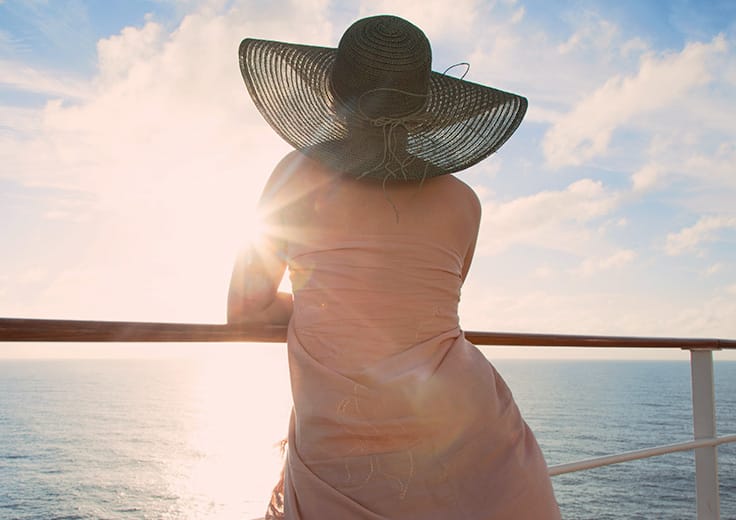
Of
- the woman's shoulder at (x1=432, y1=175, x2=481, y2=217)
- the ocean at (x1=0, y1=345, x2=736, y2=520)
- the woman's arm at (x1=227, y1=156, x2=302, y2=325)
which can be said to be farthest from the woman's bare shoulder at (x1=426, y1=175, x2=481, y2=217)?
the ocean at (x1=0, y1=345, x2=736, y2=520)

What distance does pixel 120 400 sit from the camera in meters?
82.8

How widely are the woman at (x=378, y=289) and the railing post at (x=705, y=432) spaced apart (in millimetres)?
1302

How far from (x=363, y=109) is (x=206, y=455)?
57897 millimetres

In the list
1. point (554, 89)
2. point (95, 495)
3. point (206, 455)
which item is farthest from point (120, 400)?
point (554, 89)

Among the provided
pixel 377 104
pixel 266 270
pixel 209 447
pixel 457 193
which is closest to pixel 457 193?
pixel 457 193

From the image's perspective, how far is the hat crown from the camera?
1004 millimetres

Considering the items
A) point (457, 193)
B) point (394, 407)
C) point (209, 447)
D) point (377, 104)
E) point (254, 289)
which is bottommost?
point (209, 447)

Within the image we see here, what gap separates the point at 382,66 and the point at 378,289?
364 mm

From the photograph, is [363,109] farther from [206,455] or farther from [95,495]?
[206,455]

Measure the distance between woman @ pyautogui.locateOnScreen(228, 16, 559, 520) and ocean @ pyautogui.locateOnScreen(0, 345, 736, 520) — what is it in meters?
20.9

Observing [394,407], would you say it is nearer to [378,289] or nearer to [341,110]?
[378,289]

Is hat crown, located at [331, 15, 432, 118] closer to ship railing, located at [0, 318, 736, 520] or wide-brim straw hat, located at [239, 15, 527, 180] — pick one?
wide-brim straw hat, located at [239, 15, 527, 180]

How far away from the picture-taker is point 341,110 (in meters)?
1.08

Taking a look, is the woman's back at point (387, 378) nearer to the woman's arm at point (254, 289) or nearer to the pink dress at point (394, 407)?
the pink dress at point (394, 407)
